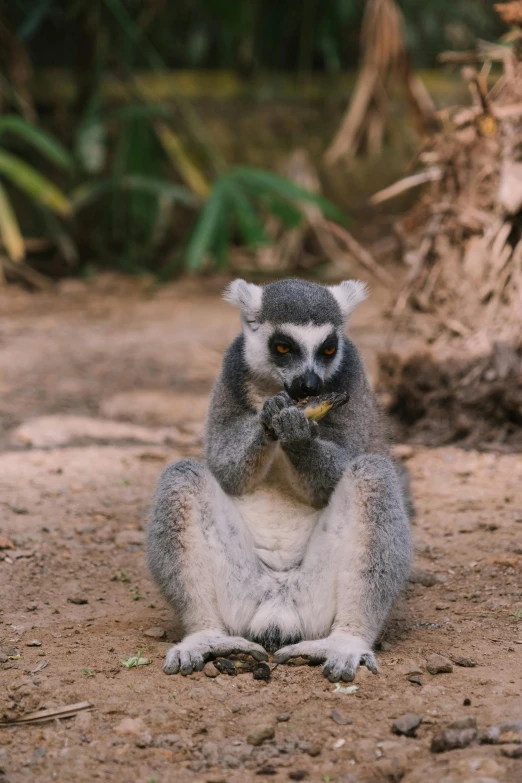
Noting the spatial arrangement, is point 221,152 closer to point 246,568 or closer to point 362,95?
point 362,95

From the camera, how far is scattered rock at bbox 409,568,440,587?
484 cm

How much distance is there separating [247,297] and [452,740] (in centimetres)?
229

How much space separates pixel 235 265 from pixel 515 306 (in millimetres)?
7148

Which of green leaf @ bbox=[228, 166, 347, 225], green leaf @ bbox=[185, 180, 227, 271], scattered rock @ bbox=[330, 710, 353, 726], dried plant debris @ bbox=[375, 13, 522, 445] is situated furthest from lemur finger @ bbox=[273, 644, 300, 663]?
green leaf @ bbox=[228, 166, 347, 225]

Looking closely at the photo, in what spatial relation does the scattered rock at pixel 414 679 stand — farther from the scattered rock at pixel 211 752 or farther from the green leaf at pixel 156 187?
the green leaf at pixel 156 187

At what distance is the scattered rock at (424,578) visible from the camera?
4.84 meters

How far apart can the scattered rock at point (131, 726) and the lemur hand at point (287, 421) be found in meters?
1.31

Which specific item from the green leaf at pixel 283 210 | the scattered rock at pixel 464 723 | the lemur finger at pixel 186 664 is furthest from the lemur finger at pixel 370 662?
the green leaf at pixel 283 210

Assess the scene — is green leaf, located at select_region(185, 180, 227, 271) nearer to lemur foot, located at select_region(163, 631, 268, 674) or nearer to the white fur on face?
the white fur on face

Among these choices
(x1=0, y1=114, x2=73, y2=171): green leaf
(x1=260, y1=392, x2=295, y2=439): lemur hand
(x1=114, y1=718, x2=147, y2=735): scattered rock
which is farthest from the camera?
(x1=0, y1=114, x2=73, y2=171): green leaf

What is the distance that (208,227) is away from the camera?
35.2 feet

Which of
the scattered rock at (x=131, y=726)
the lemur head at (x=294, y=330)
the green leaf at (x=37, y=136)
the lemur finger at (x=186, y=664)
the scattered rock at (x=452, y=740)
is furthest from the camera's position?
the green leaf at (x=37, y=136)

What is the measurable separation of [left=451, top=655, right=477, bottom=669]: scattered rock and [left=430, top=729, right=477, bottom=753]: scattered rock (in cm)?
69

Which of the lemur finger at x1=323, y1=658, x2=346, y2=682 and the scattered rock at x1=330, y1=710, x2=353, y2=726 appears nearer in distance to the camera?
the scattered rock at x1=330, y1=710, x2=353, y2=726
